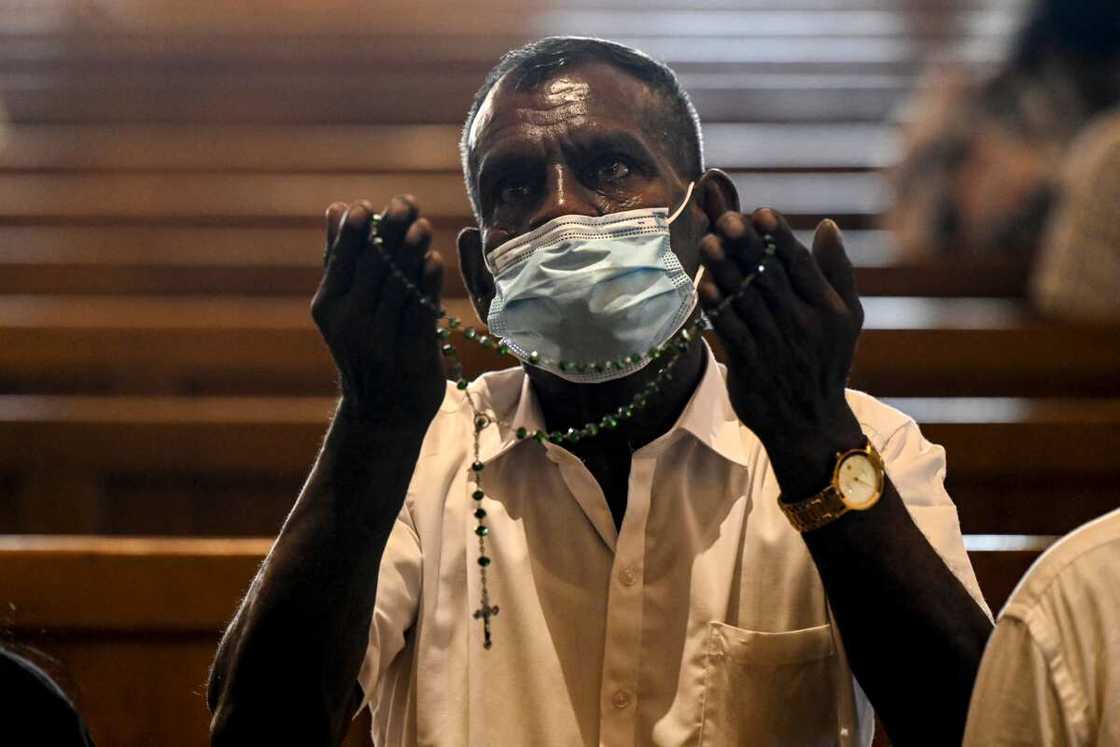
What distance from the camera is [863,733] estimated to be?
4.61ft

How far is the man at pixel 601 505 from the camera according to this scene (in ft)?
3.93

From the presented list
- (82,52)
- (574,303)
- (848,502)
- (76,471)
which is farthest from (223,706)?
(82,52)

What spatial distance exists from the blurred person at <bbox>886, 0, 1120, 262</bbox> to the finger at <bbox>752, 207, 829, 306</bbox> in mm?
1573

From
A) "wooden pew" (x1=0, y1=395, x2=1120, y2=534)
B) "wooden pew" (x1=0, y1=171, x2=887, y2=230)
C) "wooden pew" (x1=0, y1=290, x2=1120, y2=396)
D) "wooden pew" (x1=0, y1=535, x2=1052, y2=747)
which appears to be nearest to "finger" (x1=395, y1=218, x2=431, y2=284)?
"wooden pew" (x1=0, y1=535, x2=1052, y2=747)

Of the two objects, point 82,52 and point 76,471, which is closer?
point 76,471

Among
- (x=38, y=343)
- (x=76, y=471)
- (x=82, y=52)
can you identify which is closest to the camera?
(x=76, y=471)

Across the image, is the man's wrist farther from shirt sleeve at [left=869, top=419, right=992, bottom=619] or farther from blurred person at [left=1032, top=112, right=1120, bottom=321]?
blurred person at [left=1032, top=112, right=1120, bottom=321]

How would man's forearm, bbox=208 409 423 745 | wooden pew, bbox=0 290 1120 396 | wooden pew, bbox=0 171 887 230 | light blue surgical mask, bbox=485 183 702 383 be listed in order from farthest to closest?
1. wooden pew, bbox=0 171 887 230
2. wooden pew, bbox=0 290 1120 396
3. light blue surgical mask, bbox=485 183 702 383
4. man's forearm, bbox=208 409 423 745

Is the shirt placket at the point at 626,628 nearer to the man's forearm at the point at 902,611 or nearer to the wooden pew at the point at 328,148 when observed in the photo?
the man's forearm at the point at 902,611

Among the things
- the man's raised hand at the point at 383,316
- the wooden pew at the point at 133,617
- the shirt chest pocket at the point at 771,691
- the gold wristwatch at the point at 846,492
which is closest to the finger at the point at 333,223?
the man's raised hand at the point at 383,316

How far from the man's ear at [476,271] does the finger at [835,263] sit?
1.63 feet

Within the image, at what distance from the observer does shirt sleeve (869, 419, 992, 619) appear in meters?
1.35

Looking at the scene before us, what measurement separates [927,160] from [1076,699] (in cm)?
204

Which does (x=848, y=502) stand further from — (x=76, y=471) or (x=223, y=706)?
(x=76, y=471)
